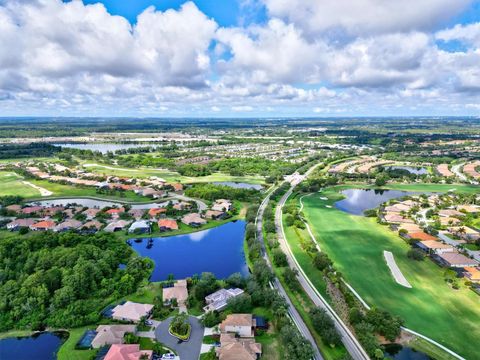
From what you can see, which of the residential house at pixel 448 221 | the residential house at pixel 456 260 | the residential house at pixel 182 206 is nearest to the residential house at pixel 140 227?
the residential house at pixel 182 206

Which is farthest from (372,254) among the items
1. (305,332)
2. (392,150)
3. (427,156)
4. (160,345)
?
(392,150)

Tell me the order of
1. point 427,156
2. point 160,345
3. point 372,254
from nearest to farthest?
1. point 160,345
2. point 372,254
3. point 427,156

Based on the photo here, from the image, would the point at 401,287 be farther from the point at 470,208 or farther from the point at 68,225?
the point at 68,225

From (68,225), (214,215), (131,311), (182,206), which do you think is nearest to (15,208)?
(68,225)

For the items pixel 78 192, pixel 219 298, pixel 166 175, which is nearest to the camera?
pixel 219 298

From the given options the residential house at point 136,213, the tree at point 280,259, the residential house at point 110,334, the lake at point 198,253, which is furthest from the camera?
the residential house at point 136,213

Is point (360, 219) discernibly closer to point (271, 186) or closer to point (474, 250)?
point (474, 250)

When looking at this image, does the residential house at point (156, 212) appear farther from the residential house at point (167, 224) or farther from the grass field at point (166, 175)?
the grass field at point (166, 175)
